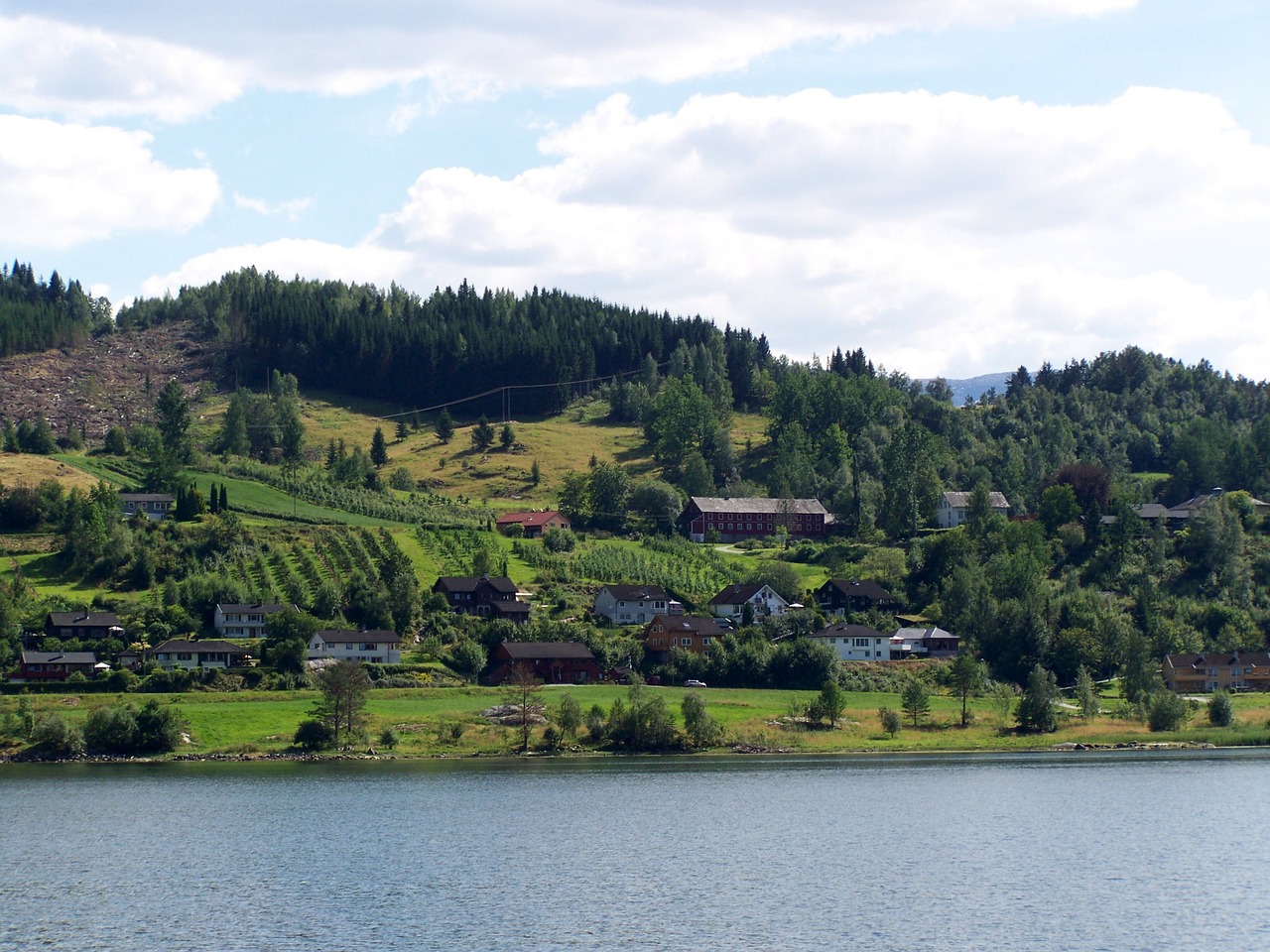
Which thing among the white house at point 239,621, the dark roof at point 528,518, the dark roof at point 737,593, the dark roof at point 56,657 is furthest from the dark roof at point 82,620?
the dark roof at point 528,518

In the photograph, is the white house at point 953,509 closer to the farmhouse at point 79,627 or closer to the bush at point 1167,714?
the bush at point 1167,714

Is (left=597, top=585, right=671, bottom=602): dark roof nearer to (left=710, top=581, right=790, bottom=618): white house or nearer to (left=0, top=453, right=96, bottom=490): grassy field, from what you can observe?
(left=710, top=581, right=790, bottom=618): white house

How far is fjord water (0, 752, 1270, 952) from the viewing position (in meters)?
44.8

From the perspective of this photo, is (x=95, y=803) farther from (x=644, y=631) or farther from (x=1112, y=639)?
(x=1112, y=639)

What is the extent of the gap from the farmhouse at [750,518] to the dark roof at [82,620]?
246ft

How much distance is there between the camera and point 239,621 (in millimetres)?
112500

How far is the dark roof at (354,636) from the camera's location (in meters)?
107

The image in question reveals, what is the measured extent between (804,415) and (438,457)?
4923 cm

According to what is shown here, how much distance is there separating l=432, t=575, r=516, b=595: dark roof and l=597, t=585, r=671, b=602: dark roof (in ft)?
28.3

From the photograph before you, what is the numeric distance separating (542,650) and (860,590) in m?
35.5

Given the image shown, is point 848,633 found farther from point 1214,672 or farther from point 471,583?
point 471,583

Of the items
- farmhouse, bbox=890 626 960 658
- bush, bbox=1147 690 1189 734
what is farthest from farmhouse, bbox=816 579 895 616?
bush, bbox=1147 690 1189 734

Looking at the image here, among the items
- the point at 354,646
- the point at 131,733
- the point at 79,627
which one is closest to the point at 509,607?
the point at 354,646

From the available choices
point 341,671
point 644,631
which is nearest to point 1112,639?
point 644,631
